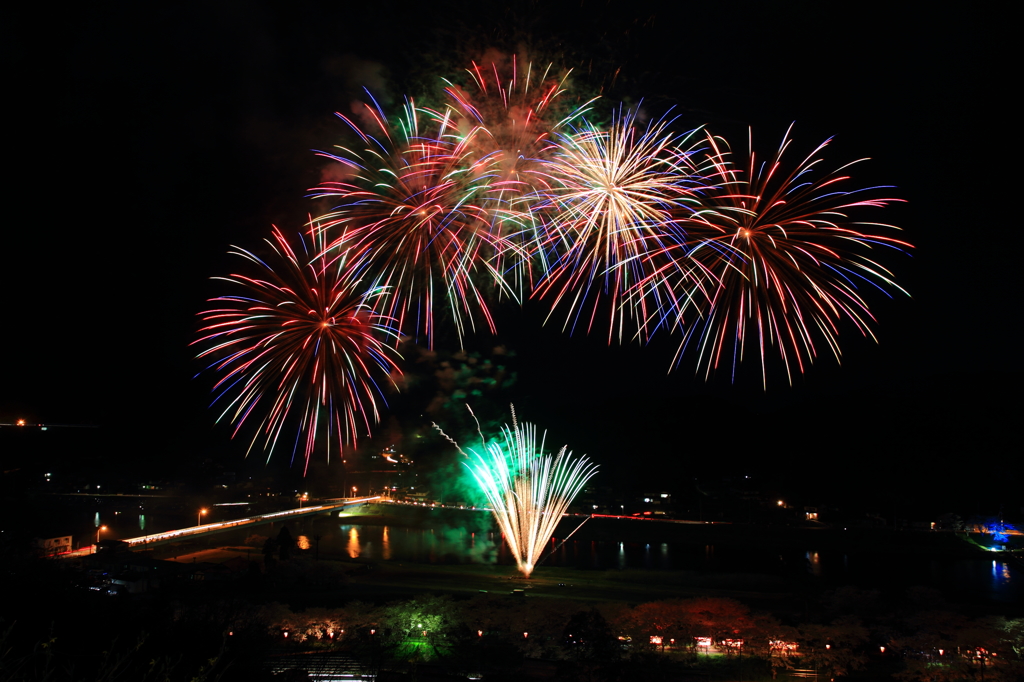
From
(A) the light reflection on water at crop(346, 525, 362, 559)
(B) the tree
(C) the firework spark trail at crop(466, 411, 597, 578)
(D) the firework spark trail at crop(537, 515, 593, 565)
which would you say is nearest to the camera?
(B) the tree

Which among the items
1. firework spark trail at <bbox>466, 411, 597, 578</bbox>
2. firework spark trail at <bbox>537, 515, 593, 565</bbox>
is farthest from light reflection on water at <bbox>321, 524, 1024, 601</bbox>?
firework spark trail at <bbox>466, 411, 597, 578</bbox>

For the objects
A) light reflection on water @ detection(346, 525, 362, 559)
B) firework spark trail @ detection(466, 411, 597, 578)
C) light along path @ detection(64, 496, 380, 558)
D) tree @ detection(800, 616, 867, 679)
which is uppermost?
firework spark trail @ detection(466, 411, 597, 578)

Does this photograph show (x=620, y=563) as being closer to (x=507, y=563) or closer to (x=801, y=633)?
(x=507, y=563)

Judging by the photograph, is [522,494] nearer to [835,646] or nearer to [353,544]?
[835,646]

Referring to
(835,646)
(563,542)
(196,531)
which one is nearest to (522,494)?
(835,646)

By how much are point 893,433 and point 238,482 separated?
140 feet

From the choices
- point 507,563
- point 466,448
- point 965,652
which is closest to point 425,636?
point 965,652

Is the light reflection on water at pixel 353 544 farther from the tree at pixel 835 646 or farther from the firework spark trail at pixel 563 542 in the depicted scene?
the tree at pixel 835 646

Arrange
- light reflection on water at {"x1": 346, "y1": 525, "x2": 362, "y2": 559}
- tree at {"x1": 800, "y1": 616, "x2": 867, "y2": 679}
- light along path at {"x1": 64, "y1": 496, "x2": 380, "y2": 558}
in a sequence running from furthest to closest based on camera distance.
Result: light reflection on water at {"x1": 346, "y1": 525, "x2": 362, "y2": 559}
light along path at {"x1": 64, "y1": 496, "x2": 380, "y2": 558}
tree at {"x1": 800, "y1": 616, "x2": 867, "y2": 679}

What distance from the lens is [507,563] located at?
18531 mm

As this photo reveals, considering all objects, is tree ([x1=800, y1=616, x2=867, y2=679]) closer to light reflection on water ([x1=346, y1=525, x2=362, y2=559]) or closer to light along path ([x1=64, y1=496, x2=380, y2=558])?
light reflection on water ([x1=346, y1=525, x2=362, y2=559])

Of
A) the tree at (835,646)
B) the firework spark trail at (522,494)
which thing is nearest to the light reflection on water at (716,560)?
the firework spark trail at (522,494)

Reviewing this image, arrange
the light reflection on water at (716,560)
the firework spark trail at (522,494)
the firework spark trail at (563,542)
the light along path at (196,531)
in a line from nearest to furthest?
1. the firework spark trail at (522,494)
2. the light along path at (196,531)
3. the light reflection on water at (716,560)
4. the firework spark trail at (563,542)

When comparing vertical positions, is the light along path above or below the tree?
below
